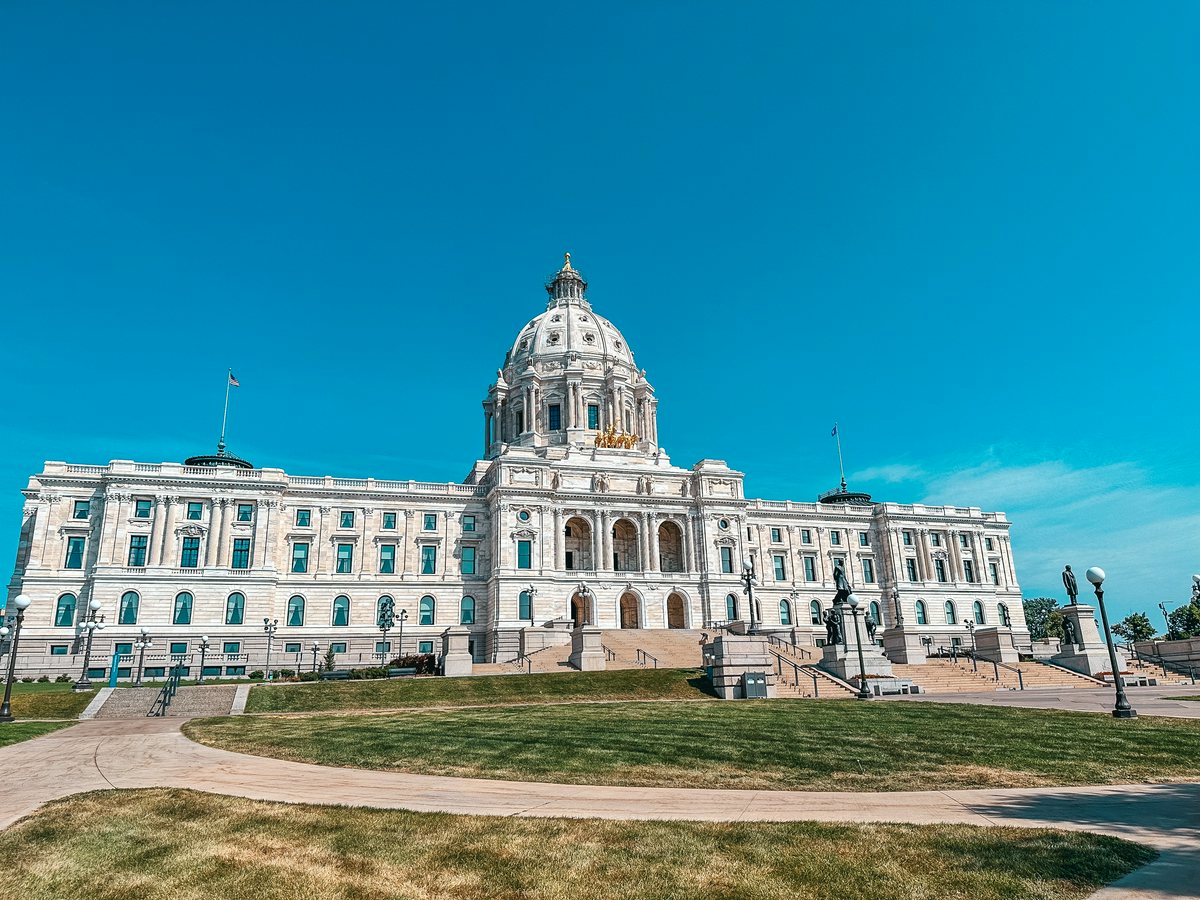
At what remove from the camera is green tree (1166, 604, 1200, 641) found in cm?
8973

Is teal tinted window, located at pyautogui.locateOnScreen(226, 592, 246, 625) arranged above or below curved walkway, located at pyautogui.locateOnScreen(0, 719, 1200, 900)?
above

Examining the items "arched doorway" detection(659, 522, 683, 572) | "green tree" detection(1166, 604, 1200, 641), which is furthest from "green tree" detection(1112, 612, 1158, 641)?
"arched doorway" detection(659, 522, 683, 572)

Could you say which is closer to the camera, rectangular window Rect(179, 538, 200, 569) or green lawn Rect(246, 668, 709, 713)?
green lawn Rect(246, 668, 709, 713)

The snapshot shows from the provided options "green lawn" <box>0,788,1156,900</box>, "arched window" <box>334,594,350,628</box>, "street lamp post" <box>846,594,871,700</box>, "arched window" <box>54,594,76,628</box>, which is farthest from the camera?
"arched window" <box>334,594,350,628</box>

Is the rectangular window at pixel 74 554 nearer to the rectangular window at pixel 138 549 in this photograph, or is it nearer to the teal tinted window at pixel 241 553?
the rectangular window at pixel 138 549

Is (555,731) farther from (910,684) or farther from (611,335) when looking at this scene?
(611,335)

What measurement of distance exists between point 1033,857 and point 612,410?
83488 mm

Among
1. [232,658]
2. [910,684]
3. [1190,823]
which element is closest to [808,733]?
[1190,823]

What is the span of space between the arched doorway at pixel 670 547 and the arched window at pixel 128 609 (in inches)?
1854

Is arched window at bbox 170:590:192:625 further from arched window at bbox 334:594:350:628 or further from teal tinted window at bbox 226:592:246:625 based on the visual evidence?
arched window at bbox 334:594:350:628

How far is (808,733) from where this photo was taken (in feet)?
64.0

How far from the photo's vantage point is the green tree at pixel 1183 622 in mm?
89731

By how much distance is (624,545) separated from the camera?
80750 mm

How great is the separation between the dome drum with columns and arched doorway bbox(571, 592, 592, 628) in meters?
19.6
